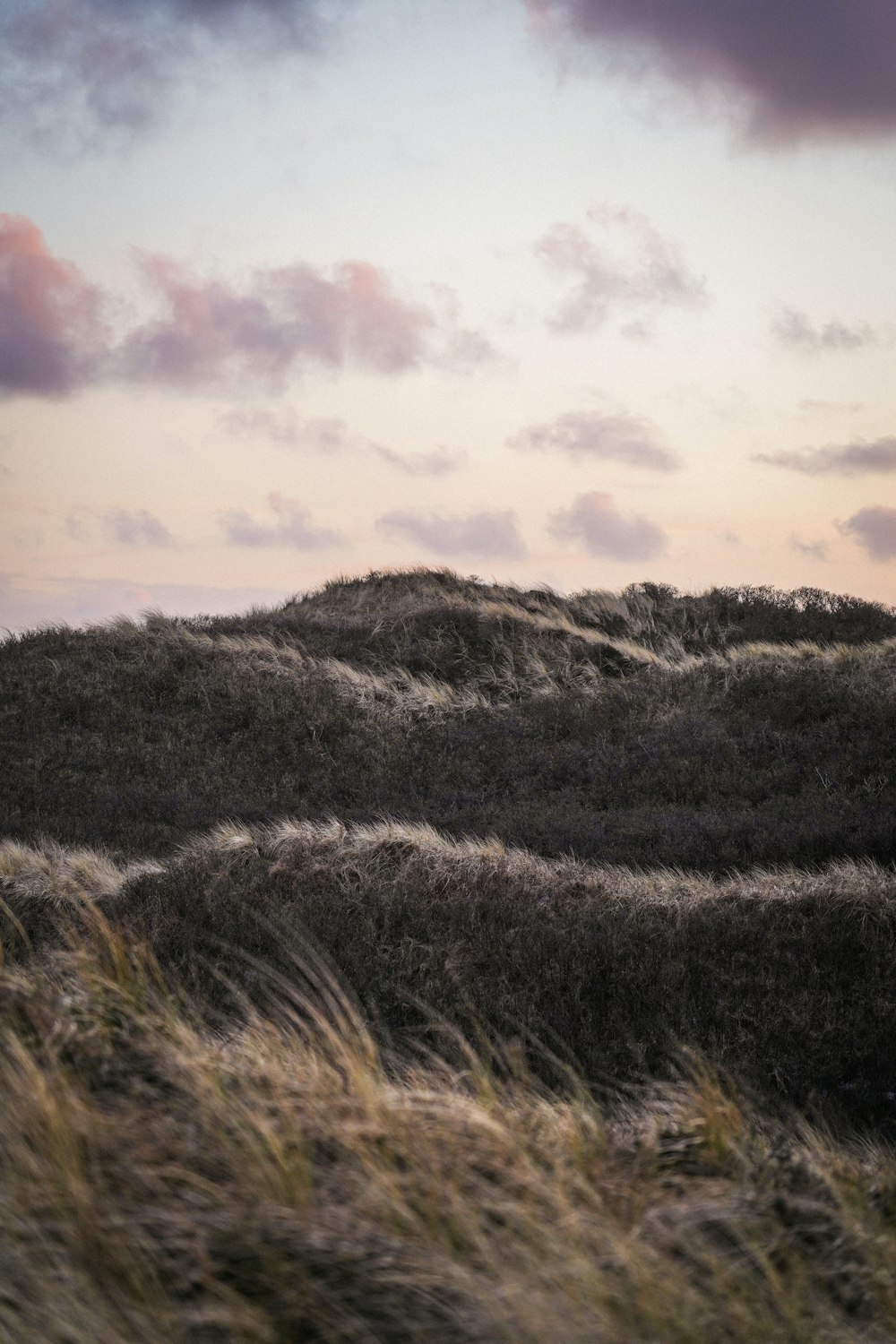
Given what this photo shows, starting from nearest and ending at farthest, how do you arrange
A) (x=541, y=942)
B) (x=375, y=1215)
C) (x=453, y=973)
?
(x=375, y=1215) → (x=453, y=973) → (x=541, y=942)

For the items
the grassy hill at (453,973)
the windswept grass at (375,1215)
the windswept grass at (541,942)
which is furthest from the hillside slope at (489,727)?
the windswept grass at (375,1215)

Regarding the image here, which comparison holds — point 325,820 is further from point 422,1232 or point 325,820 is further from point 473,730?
point 422,1232

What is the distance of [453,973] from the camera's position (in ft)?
29.3

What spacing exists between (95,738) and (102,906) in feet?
23.3

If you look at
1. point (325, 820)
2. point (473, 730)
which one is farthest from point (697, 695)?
point (325, 820)

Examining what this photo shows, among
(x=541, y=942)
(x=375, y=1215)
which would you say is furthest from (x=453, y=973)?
(x=375, y=1215)

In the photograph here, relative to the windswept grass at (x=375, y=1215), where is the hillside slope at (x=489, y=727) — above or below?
above

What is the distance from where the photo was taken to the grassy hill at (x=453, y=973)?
2975mm

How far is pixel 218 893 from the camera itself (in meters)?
10.8

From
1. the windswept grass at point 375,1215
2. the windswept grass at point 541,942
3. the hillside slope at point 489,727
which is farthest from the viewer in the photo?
the hillside slope at point 489,727

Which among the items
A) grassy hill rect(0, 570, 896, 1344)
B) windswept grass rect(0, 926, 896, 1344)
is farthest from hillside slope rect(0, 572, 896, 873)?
windswept grass rect(0, 926, 896, 1344)

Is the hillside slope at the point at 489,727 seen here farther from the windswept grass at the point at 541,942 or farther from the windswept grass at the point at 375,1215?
the windswept grass at the point at 375,1215

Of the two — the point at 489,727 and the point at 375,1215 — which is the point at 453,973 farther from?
the point at 489,727

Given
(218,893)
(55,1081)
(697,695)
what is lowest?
(218,893)
